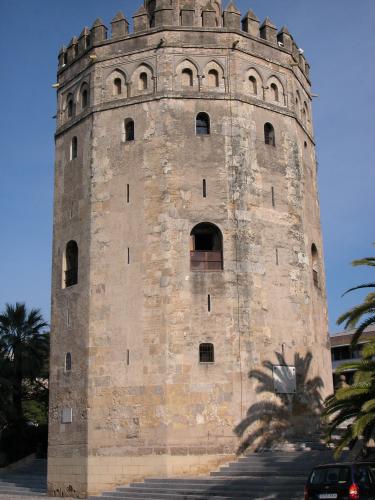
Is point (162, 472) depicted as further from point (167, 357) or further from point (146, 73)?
point (146, 73)

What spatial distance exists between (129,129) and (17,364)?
50.6 feet

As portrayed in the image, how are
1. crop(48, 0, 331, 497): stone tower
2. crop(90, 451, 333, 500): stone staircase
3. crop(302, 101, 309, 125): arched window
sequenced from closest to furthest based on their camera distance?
crop(90, 451, 333, 500): stone staircase, crop(48, 0, 331, 497): stone tower, crop(302, 101, 309, 125): arched window

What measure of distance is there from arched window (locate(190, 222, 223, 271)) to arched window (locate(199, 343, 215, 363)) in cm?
247

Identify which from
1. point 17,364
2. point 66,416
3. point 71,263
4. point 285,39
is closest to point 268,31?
point 285,39

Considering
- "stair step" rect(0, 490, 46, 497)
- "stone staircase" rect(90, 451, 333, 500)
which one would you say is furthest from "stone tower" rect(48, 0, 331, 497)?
"stair step" rect(0, 490, 46, 497)

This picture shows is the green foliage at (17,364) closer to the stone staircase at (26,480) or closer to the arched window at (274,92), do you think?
the stone staircase at (26,480)

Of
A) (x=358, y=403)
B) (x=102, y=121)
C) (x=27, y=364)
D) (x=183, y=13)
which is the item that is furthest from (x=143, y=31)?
(x=27, y=364)

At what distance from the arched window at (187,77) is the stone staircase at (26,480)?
1481cm

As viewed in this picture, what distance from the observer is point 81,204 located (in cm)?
2397

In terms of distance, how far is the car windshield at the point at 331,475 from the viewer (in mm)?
13180

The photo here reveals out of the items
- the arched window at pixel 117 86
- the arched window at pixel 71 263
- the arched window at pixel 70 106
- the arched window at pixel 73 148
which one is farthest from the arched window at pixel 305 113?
the arched window at pixel 71 263

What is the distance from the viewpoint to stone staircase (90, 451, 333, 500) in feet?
55.3

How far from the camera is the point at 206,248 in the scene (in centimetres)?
2316

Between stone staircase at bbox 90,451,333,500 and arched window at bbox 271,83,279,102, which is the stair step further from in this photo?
arched window at bbox 271,83,279,102
